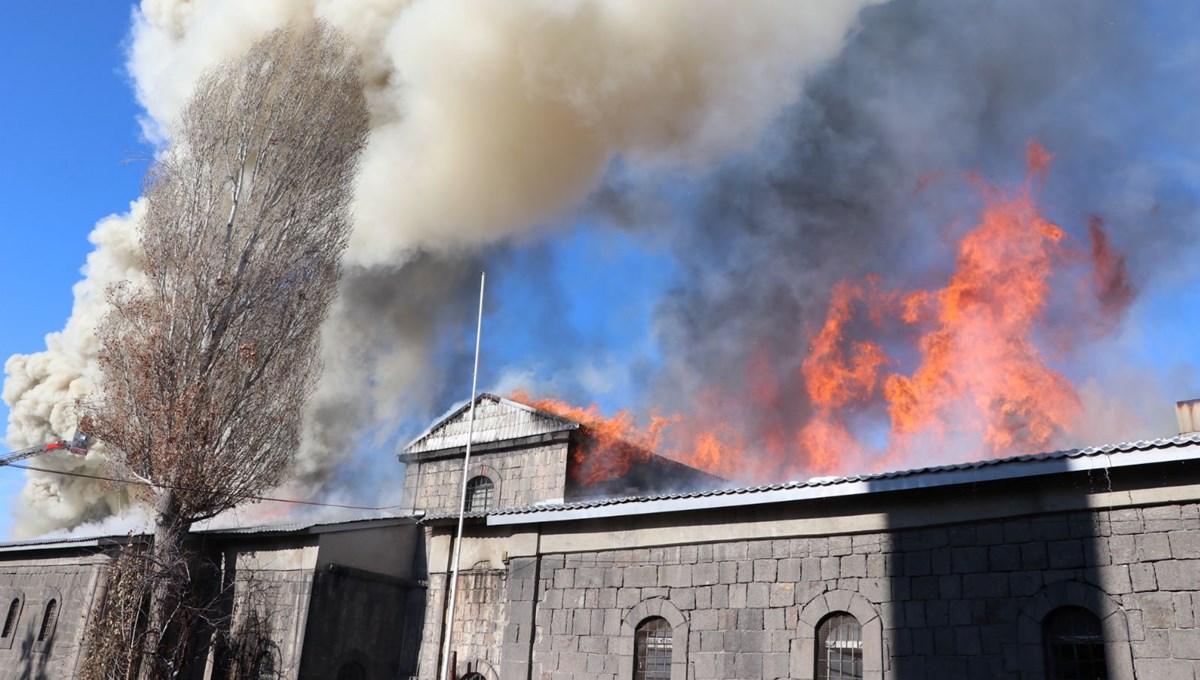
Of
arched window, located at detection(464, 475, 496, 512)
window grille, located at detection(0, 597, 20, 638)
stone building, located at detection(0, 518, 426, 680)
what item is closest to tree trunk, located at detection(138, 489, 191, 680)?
stone building, located at detection(0, 518, 426, 680)

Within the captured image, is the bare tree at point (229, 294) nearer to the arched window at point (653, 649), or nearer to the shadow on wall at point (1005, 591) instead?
the arched window at point (653, 649)

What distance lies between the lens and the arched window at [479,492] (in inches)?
940

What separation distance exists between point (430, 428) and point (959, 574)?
1641 cm

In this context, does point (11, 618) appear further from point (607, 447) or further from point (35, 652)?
point (607, 447)

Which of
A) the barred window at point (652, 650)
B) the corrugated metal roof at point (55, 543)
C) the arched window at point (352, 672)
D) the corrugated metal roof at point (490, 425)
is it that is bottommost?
the arched window at point (352, 672)

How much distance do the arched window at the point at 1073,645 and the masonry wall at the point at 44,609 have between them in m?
19.2

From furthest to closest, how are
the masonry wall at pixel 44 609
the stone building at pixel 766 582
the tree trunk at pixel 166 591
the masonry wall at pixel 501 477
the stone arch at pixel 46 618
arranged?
the masonry wall at pixel 501 477 → the stone arch at pixel 46 618 → the masonry wall at pixel 44 609 → the tree trunk at pixel 166 591 → the stone building at pixel 766 582

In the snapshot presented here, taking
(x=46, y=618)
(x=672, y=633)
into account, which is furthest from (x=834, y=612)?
(x=46, y=618)

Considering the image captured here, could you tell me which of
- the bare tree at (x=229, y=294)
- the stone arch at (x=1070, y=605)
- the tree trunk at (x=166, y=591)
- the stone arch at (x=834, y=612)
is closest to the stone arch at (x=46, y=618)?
the bare tree at (x=229, y=294)

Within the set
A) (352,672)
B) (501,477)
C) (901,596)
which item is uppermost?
(501,477)

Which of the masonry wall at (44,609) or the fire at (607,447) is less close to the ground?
the fire at (607,447)

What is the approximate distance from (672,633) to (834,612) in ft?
8.68

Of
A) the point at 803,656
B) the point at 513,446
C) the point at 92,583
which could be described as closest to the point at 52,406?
the point at 92,583

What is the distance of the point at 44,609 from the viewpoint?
23.0 metres
